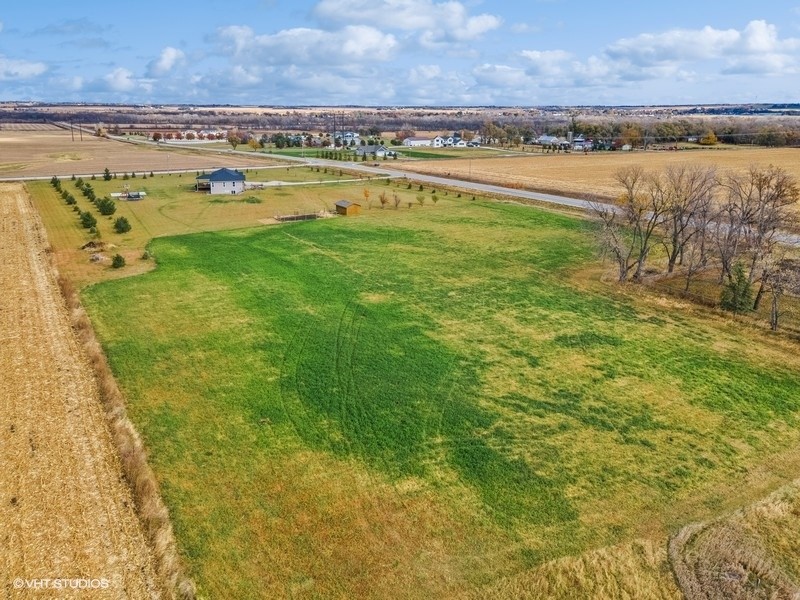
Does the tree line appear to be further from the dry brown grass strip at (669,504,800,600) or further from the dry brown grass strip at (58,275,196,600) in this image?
the dry brown grass strip at (58,275,196,600)

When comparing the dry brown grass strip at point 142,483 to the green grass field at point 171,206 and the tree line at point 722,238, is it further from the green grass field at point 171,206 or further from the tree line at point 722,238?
the tree line at point 722,238

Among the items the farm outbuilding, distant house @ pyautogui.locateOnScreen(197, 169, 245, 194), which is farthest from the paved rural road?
distant house @ pyautogui.locateOnScreen(197, 169, 245, 194)

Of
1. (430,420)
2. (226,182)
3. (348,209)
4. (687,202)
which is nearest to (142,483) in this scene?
(430,420)

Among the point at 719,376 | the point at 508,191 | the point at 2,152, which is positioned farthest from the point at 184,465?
the point at 2,152

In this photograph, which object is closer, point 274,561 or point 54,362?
point 274,561

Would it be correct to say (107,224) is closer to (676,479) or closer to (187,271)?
(187,271)

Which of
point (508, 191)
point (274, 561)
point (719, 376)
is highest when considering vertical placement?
point (508, 191)

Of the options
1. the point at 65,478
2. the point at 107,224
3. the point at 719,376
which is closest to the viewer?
the point at 65,478
